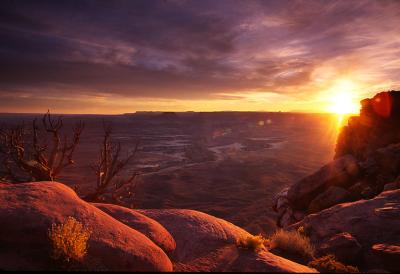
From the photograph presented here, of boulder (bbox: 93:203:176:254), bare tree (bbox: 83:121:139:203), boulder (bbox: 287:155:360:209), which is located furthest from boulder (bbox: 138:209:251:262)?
boulder (bbox: 287:155:360:209)

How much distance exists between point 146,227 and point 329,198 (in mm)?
12942

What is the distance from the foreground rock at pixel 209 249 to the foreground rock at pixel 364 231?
8.94 ft

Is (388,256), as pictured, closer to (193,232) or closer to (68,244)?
(193,232)

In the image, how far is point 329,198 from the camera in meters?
17.9

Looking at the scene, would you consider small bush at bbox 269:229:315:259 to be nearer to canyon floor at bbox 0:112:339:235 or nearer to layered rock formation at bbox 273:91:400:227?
layered rock formation at bbox 273:91:400:227

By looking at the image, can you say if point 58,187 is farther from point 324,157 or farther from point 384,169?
point 324,157

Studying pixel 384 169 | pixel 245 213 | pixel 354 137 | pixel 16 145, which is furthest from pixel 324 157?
pixel 16 145

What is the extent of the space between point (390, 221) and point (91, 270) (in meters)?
10.4

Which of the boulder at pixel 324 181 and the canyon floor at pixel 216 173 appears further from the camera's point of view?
the canyon floor at pixel 216 173

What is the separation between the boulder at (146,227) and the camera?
812 centimetres

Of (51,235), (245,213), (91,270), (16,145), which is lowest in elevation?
(245,213)

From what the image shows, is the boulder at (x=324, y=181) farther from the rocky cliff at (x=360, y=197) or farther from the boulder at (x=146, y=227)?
the boulder at (x=146, y=227)

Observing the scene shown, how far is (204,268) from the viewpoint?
7.25 metres

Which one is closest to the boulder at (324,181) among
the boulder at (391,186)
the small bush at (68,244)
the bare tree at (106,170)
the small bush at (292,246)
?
the boulder at (391,186)
